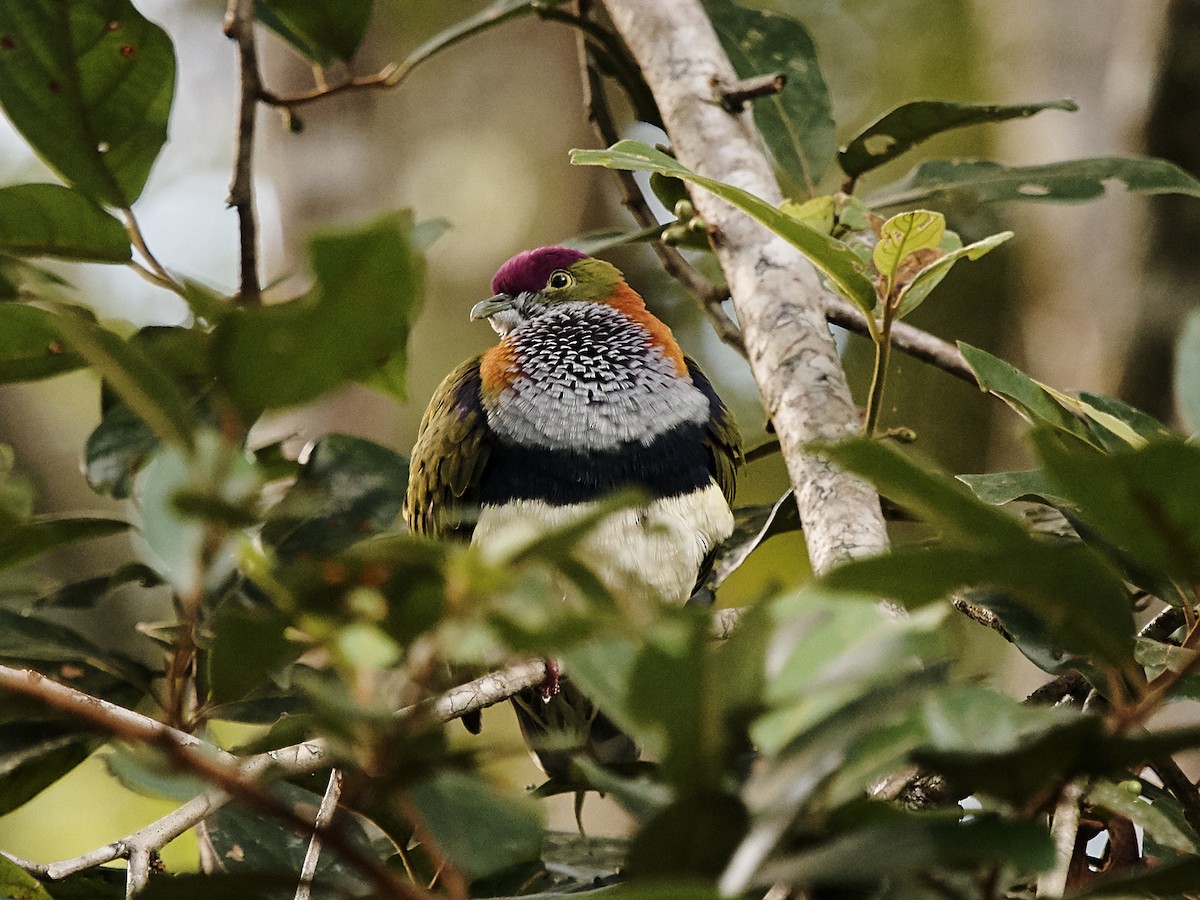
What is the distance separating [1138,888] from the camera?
59 cm

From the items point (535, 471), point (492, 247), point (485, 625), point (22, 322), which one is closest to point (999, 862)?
point (485, 625)

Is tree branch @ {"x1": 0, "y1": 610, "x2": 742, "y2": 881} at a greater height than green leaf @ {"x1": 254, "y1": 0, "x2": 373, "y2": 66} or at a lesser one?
lesser

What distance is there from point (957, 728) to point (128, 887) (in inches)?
32.2

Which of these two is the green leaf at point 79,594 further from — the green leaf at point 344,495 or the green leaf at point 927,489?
the green leaf at point 927,489

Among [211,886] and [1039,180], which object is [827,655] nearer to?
[211,886]

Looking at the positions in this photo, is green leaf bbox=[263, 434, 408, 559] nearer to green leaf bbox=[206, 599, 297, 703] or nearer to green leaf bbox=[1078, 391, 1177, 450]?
green leaf bbox=[1078, 391, 1177, 450]

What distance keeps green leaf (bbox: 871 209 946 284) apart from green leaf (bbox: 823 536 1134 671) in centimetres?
84

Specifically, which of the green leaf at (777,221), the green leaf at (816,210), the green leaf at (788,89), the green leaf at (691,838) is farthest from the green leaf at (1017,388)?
the green leaf at (788,89)

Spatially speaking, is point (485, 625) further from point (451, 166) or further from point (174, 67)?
point (451, 166)

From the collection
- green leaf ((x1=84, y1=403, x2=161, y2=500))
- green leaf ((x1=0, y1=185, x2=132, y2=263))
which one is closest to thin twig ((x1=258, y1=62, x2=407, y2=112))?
green leaf ((x1=0, y1=185, x2=132, y2=263))

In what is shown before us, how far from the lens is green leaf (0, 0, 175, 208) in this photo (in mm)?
1728

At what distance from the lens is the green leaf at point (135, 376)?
539 mm

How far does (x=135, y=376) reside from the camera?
1.81 ft

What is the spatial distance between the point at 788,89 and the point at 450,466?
974mm
